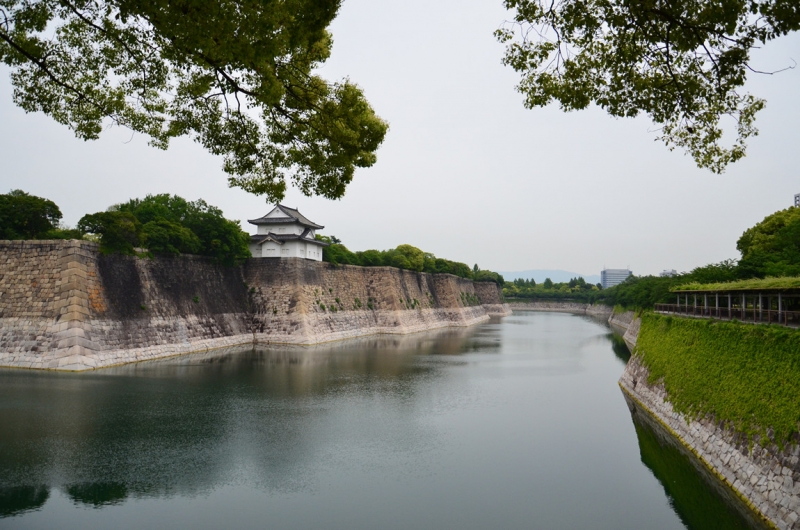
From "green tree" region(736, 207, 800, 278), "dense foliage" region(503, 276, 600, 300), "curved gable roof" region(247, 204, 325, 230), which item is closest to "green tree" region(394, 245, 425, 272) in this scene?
"curved gable roof" region(247, 204, 325, 230)

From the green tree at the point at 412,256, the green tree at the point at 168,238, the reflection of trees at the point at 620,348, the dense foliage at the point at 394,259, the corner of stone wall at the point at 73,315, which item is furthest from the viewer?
the green tree at the point at 412,256

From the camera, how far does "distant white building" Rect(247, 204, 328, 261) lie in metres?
34.8

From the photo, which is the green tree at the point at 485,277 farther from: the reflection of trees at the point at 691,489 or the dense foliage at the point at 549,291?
the reflection of trees at the point at 691,489

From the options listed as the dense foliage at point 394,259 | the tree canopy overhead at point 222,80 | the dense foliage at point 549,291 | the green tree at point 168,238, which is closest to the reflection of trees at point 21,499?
the tree canopy overhead at point 222,80

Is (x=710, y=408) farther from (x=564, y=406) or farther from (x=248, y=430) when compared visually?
(x=248, y=430)

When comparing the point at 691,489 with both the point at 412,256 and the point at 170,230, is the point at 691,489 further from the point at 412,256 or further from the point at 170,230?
the point at 412,256

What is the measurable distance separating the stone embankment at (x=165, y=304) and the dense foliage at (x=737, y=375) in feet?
58.6

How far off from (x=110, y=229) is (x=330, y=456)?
51.8 feet

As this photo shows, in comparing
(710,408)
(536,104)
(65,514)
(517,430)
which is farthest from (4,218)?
(710,408)

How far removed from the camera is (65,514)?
291 inches

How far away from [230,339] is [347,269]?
12044 mm

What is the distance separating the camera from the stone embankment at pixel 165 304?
709 inches

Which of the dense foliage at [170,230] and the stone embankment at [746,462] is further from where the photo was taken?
the dense foliage at [170,230]

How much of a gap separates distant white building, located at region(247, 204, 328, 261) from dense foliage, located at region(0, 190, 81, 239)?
46.6ft
